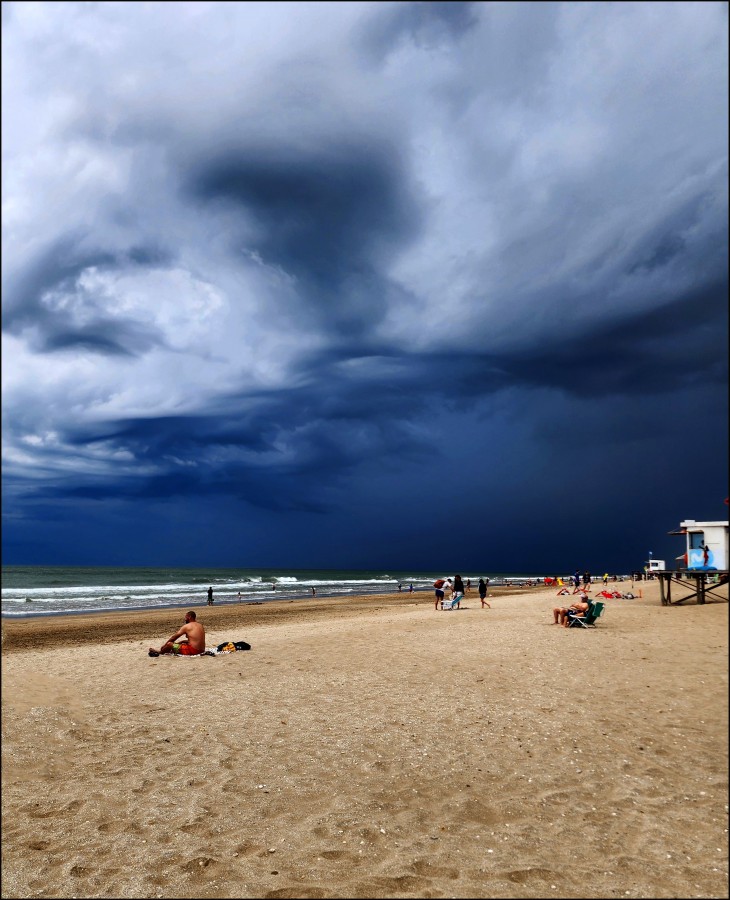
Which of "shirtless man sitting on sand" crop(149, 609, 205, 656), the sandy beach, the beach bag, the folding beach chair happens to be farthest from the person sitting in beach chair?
"shirtless man sitting on sand" crop(149, 609, 205, 656)

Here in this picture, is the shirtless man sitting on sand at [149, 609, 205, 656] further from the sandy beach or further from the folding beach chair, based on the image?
the folding beach chair

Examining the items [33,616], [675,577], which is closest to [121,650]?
[675,577]

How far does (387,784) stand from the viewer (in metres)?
6.72

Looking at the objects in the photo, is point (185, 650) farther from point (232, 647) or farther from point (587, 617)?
point (587, 617)

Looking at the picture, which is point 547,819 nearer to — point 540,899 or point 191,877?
point 540,899

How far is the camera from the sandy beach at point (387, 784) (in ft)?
10.7

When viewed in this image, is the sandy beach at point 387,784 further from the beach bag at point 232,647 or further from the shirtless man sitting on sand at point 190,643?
the beach bag at point 232,647

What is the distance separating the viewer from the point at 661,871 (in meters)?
3.53

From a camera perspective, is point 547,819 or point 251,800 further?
point 251,800

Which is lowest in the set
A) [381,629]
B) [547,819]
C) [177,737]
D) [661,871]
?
[381,629]

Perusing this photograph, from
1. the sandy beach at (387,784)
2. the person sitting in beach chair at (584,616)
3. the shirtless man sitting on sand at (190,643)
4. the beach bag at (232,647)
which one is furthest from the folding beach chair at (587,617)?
the shirtless man sitting on sand at (190,643)

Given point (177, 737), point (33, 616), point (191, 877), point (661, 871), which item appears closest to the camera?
point (661, 871)

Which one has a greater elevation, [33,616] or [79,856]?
[79,856]

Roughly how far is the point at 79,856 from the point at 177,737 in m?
3.41
